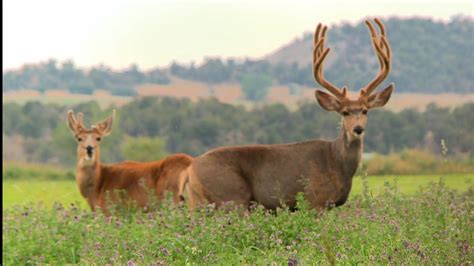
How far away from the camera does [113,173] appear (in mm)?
12914

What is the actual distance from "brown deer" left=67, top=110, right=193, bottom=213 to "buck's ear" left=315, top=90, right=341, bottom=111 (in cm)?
267

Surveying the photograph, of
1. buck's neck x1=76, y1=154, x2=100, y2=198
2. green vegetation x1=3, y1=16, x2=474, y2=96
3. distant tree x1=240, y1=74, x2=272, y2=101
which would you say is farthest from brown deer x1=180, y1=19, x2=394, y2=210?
distant tree x1=240, y1=74, x2=272, y2=101

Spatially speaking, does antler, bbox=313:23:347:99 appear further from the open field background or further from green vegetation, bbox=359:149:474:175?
the open field background

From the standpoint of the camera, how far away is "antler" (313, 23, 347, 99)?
10.2m

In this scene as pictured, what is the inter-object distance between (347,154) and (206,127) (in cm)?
2481

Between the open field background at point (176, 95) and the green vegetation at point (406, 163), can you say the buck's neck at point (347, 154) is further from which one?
the open field background at point (176, 95)

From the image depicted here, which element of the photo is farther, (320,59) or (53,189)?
(53,189)

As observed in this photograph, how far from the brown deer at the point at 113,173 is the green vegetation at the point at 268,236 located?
1924 mm

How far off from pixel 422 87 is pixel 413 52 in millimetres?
4869

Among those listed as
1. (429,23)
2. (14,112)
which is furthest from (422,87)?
(14,112)

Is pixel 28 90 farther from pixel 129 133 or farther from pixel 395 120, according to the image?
pixel 395 120

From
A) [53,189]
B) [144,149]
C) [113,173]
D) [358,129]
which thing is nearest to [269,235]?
[358,129]

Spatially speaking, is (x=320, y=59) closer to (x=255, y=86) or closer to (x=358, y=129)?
(x=358, y=129)

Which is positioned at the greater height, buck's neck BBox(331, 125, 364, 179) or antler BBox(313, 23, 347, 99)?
antler BBox(313, 23, 347, 99)
